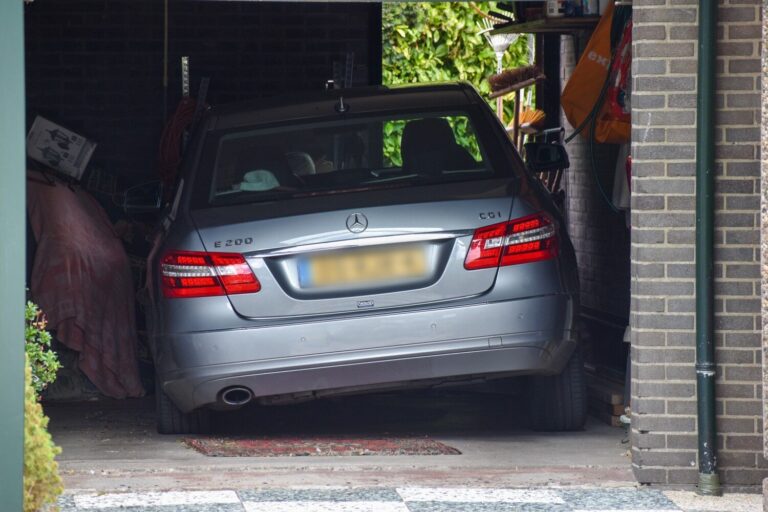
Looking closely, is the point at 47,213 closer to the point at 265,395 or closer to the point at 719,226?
the point at 265,395

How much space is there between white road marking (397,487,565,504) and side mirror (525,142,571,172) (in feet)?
8.49

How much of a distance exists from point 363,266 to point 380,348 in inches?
15.4

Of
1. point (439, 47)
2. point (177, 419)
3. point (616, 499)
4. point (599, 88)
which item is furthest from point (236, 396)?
point (439, 47)

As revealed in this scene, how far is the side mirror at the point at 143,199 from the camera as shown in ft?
29.3

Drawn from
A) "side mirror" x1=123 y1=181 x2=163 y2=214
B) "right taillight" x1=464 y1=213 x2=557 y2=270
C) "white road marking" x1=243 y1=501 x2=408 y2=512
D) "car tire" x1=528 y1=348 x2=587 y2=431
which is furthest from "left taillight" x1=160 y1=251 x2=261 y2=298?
"car tire" x1=528 y1=348 x2=587 y2=431

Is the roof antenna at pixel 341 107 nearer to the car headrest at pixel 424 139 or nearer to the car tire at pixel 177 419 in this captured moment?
the car headrest at pixel 424 139

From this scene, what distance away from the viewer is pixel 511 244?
24.2 ft

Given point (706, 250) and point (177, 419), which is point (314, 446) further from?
point (706, 250)

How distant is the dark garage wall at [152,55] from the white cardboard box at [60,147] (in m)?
0.61

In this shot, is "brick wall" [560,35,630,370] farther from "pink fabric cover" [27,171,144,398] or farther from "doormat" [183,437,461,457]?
"pink fabric cover" [27,171,144,398]

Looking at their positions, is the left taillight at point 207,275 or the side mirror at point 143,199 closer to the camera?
the left taillight at point 207,275

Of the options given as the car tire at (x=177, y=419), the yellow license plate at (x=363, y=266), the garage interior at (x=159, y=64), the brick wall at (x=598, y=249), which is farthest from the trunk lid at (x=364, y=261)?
the garage interior at (x=159, y=64)

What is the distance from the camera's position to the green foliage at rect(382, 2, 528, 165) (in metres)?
20.5

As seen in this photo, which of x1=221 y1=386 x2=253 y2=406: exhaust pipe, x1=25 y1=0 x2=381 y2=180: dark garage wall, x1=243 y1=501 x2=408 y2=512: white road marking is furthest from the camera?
x1=25 y1=0 x2=381 y2=180: dark garage wall
